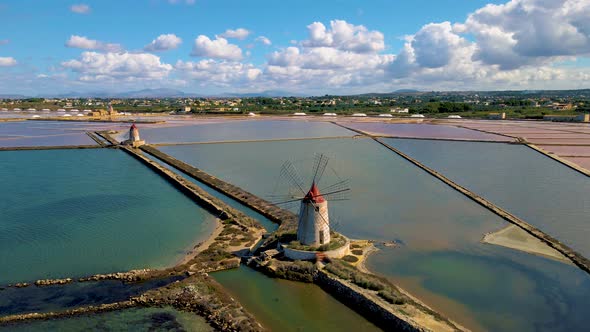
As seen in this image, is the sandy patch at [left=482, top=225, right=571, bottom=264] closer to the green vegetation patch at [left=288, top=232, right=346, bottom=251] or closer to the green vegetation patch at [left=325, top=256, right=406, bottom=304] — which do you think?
the green vegetation patch at [left=288, top=232, right=346, bottom=251]

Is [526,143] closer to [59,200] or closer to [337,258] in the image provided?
[337,258]

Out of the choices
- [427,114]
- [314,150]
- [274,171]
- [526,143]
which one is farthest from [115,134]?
[427,114]

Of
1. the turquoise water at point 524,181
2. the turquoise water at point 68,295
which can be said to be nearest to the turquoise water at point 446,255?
the turquoise water at point 524,181

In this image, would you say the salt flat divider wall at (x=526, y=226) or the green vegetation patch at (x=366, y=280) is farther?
the salt flat divider wall at (x=526, y=226)

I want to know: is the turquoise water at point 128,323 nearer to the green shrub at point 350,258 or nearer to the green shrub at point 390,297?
the green shrub at point 390,297

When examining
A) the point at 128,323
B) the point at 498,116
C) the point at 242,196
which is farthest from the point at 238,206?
the point at 498,116

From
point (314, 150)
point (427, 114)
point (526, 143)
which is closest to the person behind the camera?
point (314, 150)
